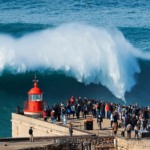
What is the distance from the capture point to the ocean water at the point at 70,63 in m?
54.0

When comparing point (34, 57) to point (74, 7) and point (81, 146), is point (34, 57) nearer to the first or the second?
point (81, 146)

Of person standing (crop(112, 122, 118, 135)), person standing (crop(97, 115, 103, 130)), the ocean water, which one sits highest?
the ocean water

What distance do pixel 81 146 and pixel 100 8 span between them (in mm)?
70066

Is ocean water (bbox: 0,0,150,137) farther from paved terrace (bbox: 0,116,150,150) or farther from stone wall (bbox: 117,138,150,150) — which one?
stone wall (bbox: 117,138,150,150)

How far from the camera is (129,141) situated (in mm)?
36312

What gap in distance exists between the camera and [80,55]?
6375cm

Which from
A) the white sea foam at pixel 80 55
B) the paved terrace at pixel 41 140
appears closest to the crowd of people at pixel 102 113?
the paved terrace at pixel 41 140

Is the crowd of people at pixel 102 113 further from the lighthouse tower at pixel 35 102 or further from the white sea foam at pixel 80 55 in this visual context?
the white sea foam at pixel 80 55

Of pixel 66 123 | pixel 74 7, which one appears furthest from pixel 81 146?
pixel 74 7

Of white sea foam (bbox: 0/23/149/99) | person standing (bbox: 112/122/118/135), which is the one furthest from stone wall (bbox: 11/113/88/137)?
white sea foam (bbox: 0/23/149/99)

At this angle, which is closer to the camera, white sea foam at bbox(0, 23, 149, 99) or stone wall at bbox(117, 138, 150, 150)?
stone wall at bbox(117, 138, 150, 150)

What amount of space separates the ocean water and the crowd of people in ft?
13.7

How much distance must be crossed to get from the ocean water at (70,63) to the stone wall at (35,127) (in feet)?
7.53

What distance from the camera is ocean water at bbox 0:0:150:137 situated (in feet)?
177
